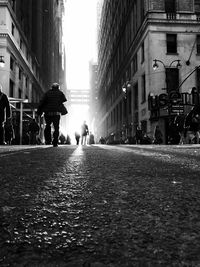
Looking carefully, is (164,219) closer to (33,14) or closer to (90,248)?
(90,248)

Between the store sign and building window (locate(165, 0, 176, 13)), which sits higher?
building window (locate(165, 0, 176, 13))

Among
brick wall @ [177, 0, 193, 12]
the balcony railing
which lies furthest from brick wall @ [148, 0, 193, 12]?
the balcony railing

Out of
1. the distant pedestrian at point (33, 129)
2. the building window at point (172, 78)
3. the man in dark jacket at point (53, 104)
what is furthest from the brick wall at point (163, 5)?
the man in dark jacket at point (53, 104)

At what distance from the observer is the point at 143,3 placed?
28484mm

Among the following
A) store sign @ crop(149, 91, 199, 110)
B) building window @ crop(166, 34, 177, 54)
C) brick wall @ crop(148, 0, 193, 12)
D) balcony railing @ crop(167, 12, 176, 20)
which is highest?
brick wall @ crop(148, 0, 193, 12)

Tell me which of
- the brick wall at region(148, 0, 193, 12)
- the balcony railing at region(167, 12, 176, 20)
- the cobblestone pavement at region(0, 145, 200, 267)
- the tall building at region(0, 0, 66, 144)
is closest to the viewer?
the cobblestone pavement at region(0, 145, 200, 267)

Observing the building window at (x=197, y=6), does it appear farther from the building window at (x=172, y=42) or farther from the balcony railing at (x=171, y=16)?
the building window at (x=172, y=42)

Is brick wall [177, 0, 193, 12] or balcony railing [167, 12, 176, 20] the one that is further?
brick wall [177, 0, 193, 12]

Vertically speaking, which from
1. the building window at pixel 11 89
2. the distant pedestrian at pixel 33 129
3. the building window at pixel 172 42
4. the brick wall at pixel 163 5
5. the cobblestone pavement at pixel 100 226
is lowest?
the cobblestone pavement at pixel 100 226

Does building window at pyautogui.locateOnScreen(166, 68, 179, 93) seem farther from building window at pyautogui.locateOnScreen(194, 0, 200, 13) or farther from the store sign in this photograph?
building window at pyautogui.locateOnScreen(194, 0, 200, 13)

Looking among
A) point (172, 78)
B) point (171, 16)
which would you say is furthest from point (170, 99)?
point (171, 16)

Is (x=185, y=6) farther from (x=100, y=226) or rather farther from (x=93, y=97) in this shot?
(x=93, y=97)

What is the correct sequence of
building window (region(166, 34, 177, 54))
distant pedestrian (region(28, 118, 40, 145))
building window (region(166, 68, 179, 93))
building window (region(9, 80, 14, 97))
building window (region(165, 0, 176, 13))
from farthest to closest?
building window (region(9, 80, 14, 97)) → building window (region(165, 0, 176, 13)) → building window (region(166, 34, 177, 54)) → building window (region(166, 68, 179, 93)) → distant pedestrian (region(28, 118, 40, 145))

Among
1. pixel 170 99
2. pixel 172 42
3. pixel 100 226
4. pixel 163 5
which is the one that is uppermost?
pixel 163 5
